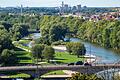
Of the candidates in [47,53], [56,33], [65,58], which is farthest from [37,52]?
[56,33]

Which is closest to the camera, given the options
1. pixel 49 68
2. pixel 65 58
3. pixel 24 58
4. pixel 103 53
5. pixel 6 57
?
pixel 49 68

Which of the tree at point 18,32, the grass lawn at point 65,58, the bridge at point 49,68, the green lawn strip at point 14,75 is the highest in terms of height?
the bridge at point 49,68

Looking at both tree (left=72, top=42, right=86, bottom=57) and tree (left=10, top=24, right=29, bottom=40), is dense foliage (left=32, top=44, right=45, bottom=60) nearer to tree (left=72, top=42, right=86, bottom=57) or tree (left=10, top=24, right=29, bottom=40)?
tree (left=72, top=42, right=86, bottom=57)

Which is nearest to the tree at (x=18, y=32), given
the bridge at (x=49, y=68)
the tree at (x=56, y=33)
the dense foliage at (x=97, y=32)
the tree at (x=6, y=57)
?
the dense foliage at (x=97, y=32)

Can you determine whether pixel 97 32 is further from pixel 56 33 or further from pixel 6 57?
pixel 6 57

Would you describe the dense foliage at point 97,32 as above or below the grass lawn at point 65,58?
below

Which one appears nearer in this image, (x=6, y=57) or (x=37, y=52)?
(x=6, y=57)

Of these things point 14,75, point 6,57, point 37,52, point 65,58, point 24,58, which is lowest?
point 65,58

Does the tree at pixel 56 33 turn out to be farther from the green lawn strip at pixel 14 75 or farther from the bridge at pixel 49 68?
the green lawn strip at pixel 14 75

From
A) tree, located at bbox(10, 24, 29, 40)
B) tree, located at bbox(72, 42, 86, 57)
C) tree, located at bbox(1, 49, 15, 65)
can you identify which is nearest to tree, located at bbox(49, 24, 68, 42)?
tree, located at bbox(10, 24, 29, 40)
